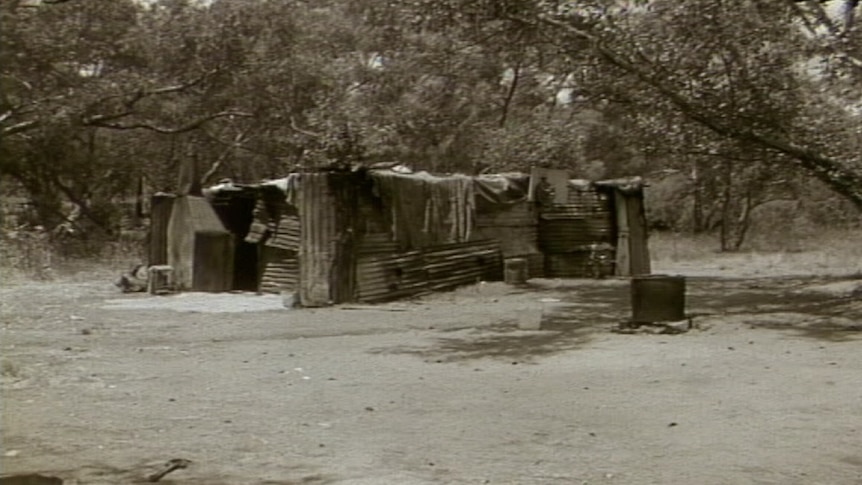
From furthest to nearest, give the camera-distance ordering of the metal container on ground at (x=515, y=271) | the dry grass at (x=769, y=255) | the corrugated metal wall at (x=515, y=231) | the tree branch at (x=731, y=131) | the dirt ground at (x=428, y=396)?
1. the dry grass at (x=769, y=255)
2. the corrugated metal wall at (x=515, y=231)
3. the metal container on ground at (x=515, y=271)
4. the tree branch at (x=731, y=131)
5. the dirt ground at (x=428, y=396)

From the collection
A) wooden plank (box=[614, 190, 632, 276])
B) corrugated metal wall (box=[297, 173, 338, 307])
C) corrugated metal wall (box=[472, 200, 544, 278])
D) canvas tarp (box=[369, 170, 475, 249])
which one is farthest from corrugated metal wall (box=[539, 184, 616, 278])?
corrugated metal wall (box=[297, 173, 338, 307])

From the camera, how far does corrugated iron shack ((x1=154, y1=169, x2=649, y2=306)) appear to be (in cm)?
1483

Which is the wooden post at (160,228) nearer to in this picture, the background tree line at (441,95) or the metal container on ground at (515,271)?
the background tree line at (441,95)

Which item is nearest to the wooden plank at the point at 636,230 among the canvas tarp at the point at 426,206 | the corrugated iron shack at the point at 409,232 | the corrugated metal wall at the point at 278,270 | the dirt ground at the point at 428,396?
the corrugated iron shack at the point at 409,232

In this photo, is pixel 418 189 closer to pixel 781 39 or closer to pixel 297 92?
pixel 781 39

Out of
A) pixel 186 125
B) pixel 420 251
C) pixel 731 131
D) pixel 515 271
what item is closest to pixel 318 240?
pixel 420 251

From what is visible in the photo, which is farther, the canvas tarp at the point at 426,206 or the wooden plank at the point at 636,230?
the wooden plank at the point at 636,230

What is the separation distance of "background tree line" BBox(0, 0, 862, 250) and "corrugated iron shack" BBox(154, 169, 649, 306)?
2.86 feet

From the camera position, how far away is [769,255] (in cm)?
2809

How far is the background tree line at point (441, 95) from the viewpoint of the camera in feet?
45.3

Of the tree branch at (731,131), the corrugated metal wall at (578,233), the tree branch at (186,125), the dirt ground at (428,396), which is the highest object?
the tree branch at (186,125)

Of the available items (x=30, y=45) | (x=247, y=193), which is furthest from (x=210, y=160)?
(x=247, y=193)

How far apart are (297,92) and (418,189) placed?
33.8 ft

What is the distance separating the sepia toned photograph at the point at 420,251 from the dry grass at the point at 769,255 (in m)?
0.26
